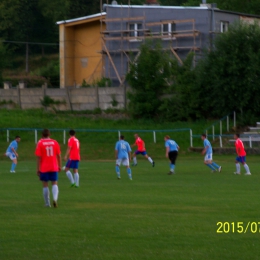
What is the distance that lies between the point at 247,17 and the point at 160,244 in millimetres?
49397

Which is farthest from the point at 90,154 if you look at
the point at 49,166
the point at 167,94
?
the point at 49,166

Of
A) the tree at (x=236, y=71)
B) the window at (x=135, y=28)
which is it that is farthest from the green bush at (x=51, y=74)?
the tree at (x=236, y=71)

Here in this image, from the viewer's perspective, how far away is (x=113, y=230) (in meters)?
12.2

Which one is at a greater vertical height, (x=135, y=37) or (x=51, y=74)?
(x=135, y=37)

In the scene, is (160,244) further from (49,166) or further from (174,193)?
(174,193)

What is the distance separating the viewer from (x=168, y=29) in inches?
2215

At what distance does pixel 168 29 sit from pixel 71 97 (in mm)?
9889

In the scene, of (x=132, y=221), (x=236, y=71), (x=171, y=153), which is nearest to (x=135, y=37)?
(x=236, y=71)

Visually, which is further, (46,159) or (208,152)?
(208,152)

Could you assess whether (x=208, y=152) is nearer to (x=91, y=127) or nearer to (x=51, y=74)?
(x=91, y=127)

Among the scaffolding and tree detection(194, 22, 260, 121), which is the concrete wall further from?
tree detection(194, 22, 260, 121)

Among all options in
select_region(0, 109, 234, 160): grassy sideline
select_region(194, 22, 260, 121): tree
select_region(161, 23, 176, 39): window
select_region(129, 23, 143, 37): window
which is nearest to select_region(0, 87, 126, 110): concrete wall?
select_region(0, 109, 234, 160): grassy sideline

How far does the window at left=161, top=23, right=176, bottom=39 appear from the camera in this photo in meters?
55.5

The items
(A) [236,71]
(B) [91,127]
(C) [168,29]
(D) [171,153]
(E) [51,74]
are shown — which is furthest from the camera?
(E) [51,74]
